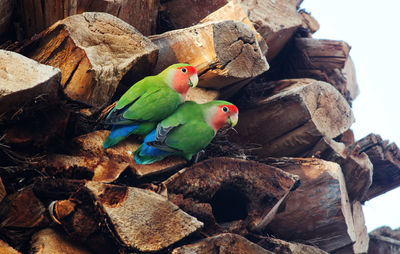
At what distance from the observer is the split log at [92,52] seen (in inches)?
116

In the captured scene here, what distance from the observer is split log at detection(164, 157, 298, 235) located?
2967 mm

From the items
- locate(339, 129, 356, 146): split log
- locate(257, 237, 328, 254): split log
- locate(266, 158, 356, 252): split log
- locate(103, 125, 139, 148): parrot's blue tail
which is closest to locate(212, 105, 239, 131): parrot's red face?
locate(103, 125, 139, 148): parrot's blue tail

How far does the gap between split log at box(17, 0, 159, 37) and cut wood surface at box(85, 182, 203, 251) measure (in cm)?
124

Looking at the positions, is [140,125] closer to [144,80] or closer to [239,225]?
[144,80]

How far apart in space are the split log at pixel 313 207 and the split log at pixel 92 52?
55.3 inches

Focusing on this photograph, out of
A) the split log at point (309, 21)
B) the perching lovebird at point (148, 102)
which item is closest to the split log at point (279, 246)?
the perching lovebird at point (148, 102)

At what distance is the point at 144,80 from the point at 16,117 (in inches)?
33.8

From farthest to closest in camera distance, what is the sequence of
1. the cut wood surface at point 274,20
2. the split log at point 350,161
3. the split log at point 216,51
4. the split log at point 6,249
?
the cut wood surface at point 274,20, the split log at point 350,161, the split log at point 216,51, the split log at point 6,249

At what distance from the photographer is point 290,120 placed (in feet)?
12.7

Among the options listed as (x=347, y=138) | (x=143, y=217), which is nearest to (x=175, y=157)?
(x=143, y=217)

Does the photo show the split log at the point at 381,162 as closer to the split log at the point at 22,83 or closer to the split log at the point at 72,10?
the split log at the point at 72,10

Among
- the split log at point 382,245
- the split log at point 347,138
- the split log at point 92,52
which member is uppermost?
the split log at point 92,52

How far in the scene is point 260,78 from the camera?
4488 millimetres

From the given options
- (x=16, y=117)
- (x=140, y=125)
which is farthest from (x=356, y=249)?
(x=16, y=117)
